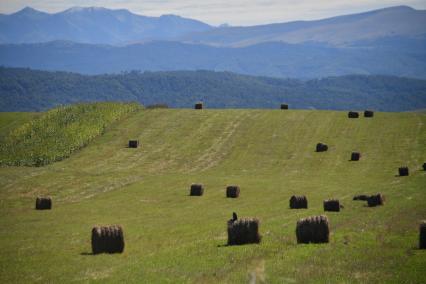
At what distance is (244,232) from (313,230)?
9.31ft

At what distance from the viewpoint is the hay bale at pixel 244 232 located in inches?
1045

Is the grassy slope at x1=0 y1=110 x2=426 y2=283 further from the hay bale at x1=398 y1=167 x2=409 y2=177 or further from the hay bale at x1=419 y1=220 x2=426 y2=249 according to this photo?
the hay bale at x1=419 y1=220 x2=426 y2=249

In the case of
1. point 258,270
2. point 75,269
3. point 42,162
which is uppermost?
point 258,270

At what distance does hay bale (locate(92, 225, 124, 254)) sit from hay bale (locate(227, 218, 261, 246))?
15.4ft

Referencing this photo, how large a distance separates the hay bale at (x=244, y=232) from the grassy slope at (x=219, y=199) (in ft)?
1.80

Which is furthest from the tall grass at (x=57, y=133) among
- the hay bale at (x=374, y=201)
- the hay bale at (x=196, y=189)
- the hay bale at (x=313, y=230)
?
the hay bale at (x=313, y=230)

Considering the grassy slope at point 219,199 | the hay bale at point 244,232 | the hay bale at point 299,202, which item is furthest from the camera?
the hay bale at point 299,202

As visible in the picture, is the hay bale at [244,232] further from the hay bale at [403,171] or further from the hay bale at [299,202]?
the hay bale at [403,171]

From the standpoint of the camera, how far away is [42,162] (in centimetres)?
7200

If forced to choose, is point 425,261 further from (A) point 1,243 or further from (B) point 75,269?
(A) point 1,243

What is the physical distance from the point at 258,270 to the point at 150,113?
89.6m

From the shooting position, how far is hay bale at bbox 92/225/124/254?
2742 cm

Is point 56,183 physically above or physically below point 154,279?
below

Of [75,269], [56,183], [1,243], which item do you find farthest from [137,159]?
[75,269]
